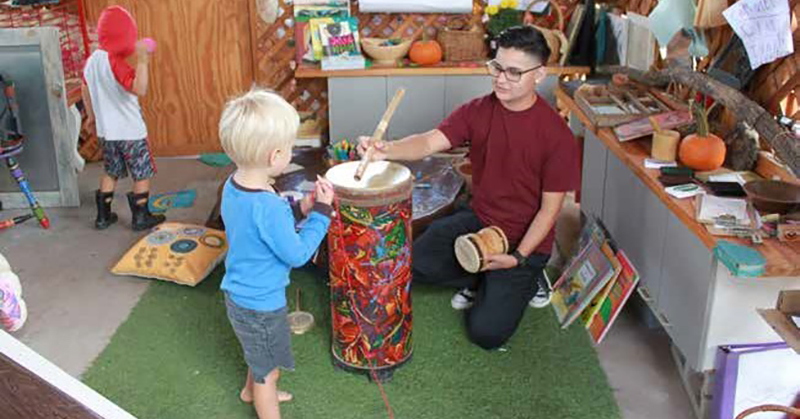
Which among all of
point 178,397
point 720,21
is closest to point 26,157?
point 178,397

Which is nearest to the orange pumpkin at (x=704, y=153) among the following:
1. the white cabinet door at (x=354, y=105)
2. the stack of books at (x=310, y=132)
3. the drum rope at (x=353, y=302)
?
the drum rope at (x=353, y=302)

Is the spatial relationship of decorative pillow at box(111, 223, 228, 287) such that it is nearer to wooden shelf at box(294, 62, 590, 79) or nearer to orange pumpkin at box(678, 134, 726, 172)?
wooden shelf at box(294, 62, 590, 79)

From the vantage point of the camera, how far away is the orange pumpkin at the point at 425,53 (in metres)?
4.41

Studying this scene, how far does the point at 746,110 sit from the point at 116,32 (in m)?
2.60

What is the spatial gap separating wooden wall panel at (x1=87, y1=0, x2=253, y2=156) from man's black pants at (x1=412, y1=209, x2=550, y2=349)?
7.97ft

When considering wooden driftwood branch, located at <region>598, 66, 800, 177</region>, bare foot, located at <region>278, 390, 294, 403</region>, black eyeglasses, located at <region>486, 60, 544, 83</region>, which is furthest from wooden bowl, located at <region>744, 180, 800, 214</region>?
bare foot, located at <region>278, 390, 294, 403</region>

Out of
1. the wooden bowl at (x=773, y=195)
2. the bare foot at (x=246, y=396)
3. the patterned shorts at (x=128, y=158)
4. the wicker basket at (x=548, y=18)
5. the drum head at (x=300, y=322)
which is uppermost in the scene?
the wicker basket at (x=548, y=18)

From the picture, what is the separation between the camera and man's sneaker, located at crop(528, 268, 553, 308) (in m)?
3.03

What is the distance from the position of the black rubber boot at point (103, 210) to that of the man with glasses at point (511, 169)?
1748mm

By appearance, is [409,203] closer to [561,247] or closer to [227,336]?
[227,336]

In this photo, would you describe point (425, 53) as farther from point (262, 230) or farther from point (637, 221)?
point (262, 230)

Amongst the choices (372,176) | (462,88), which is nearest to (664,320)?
(372,176)

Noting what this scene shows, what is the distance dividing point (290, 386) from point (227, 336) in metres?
0.43

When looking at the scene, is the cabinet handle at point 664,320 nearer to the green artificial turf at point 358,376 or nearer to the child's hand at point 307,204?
the green artificial turf at point 358,376
